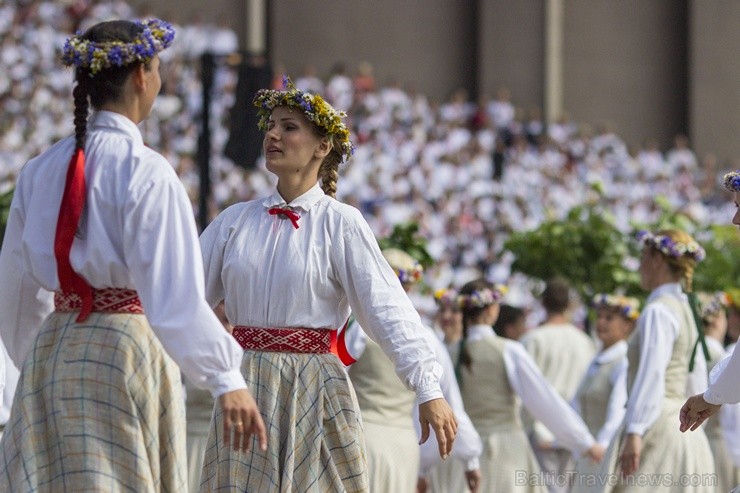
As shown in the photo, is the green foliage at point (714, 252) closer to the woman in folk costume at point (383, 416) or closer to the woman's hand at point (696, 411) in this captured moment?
the woman in folk costume at point (383, 416)

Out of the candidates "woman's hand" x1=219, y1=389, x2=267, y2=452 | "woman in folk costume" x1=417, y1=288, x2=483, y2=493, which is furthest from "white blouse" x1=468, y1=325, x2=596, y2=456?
"woman's hand" x1=219, y1=389, x2=267, y2=452

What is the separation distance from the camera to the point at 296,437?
4.55 m

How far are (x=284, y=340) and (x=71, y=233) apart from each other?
93cm

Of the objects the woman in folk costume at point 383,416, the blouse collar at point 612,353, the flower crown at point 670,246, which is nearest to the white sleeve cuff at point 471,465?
the woman in folk costume at point 383,416

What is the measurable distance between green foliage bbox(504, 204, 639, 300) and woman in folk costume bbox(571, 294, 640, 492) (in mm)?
1938

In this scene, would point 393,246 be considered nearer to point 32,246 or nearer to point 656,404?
point 656,404

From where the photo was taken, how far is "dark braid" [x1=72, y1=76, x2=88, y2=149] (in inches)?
157

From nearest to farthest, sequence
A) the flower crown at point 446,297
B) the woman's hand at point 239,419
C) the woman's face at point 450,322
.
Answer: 1. the woman's hand at point 239,419
2. the flower crown at point 446,297
3. the woman's face at point 450,322

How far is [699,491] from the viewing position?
23.2ft

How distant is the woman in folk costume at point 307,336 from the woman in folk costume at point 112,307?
62 cm

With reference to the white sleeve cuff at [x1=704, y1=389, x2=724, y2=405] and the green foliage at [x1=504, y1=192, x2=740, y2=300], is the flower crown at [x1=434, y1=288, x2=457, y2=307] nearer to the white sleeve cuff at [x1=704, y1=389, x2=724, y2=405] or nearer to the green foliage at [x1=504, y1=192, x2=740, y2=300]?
the green foliage at [x1=504, y1=192, x2=740, y2=300]

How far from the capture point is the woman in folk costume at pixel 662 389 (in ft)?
22.6

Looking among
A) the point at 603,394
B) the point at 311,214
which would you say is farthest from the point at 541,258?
the point at 311,214

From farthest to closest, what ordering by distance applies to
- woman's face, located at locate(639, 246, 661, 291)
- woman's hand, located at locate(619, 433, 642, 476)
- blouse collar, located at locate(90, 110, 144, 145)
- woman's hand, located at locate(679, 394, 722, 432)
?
woman's face, located at locate(639, 246, 661, 291) → woman's hand, located at locate(619, 433, 642, 476) → woman's hand, located at locate(679, 394, 722, 432) → blouse collar, located at locate(90, 110, 144, 145)
